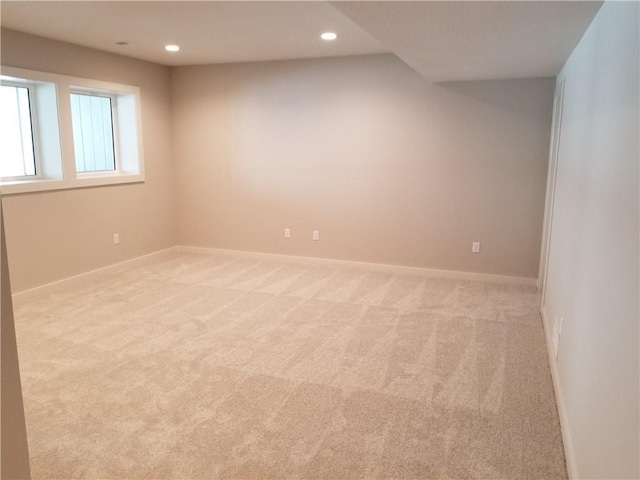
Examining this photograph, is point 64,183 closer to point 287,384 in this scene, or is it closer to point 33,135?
point 33,135

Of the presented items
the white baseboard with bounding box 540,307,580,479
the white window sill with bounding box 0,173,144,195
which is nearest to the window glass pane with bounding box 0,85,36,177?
the white window sill with bounding box 0,173,144,195

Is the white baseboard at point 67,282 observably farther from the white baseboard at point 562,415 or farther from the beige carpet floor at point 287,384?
the white baseboard at point 562,415

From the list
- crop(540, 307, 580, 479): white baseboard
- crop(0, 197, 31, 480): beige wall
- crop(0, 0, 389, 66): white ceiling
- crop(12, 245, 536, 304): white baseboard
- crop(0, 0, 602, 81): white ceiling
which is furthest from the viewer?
crop(12, 245, 536, 304): white baseboard

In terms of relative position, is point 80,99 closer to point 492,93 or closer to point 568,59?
point 492,93

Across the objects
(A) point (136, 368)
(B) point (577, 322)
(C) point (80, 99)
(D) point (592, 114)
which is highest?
(C) point (80, 99)

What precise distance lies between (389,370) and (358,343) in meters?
0.46

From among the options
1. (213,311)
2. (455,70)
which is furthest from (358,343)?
(455,70)

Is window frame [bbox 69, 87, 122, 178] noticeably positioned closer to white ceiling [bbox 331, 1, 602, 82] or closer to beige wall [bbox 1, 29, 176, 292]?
beige wall [bbox 1, 29, 176, 292]

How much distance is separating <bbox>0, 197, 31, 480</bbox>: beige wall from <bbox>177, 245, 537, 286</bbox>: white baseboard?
14.7 ft

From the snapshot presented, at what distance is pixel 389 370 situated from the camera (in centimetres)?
299

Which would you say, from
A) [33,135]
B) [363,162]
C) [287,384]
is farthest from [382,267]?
[33,135]

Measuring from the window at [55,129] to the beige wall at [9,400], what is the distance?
3.58 metres

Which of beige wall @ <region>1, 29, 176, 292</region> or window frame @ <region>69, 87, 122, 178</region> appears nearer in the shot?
beige wall @ <region>1, 29, 176, 292</region>

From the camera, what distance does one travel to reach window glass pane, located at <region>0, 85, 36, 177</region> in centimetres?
431
